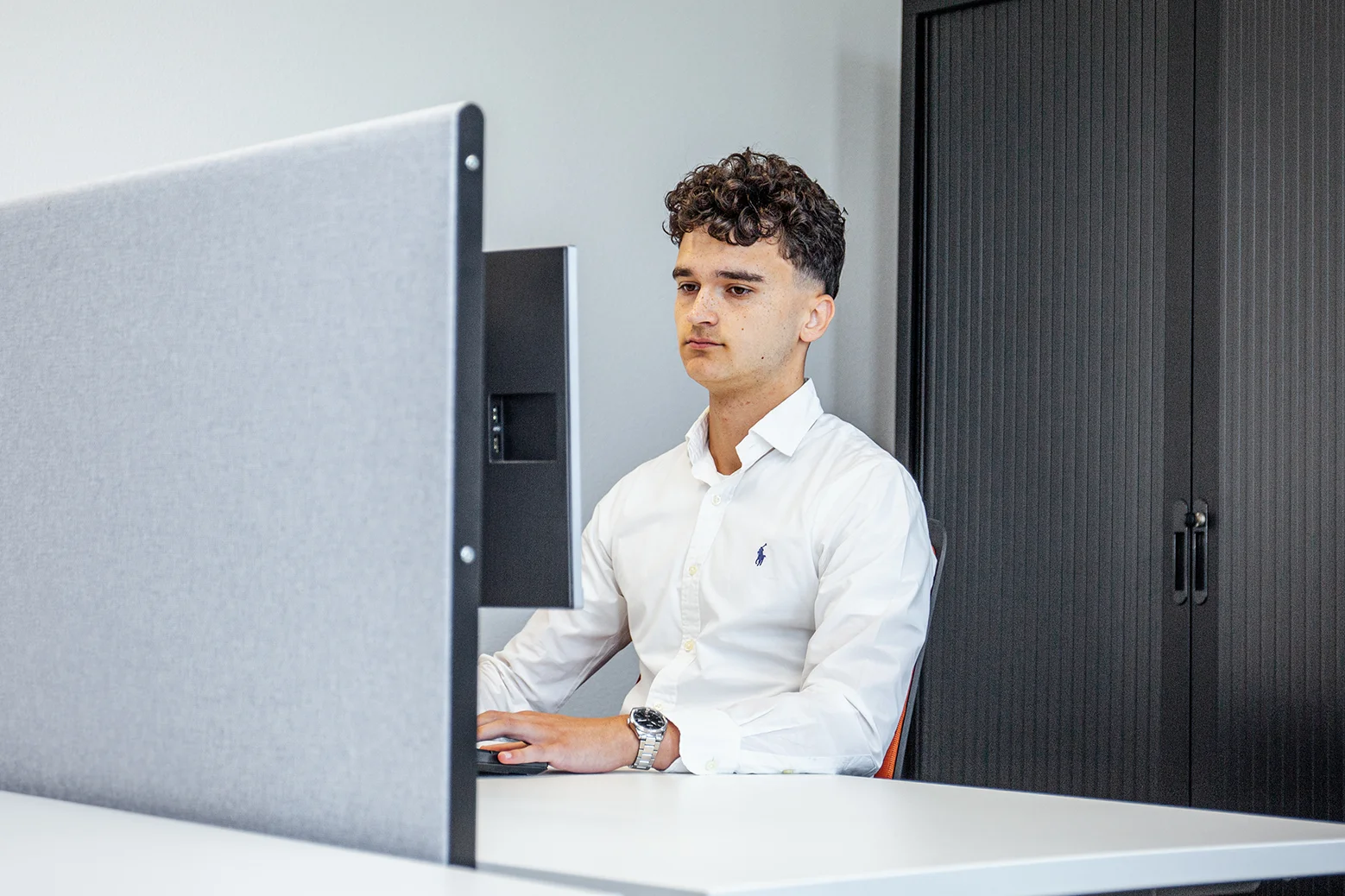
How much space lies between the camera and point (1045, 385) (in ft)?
8.59

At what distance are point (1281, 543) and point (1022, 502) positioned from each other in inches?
19.7

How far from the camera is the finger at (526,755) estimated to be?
1262 mm

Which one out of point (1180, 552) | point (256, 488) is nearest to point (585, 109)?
point (1180, 552)

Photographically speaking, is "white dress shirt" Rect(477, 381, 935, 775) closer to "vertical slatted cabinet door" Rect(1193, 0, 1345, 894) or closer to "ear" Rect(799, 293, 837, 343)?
"ear" Rect(799, 293, 837, 343)

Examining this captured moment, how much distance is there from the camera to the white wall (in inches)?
74.4

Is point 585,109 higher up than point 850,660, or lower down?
higher up

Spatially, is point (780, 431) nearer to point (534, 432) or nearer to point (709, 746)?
point (709, 746)

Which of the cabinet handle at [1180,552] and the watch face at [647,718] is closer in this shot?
the watch face at [647,718]

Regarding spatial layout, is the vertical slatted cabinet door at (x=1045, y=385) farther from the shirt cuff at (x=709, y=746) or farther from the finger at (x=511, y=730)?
the finger at (x=511, y=730)

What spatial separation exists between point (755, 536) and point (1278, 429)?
1164 millimetres

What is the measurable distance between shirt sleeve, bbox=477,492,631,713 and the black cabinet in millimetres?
1082

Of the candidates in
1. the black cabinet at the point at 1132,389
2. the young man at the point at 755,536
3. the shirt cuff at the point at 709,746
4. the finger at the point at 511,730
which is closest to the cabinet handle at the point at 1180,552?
the black cabinet at the point at 1132,389

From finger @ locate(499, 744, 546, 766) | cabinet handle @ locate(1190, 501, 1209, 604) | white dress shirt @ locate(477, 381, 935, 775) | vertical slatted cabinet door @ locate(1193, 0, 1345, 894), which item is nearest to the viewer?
finger @ locate(499, 744, 546, 766)

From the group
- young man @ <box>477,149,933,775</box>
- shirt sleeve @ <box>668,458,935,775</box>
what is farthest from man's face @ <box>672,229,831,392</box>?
shirt sleeve @ <box>668,458,935,775</box>
